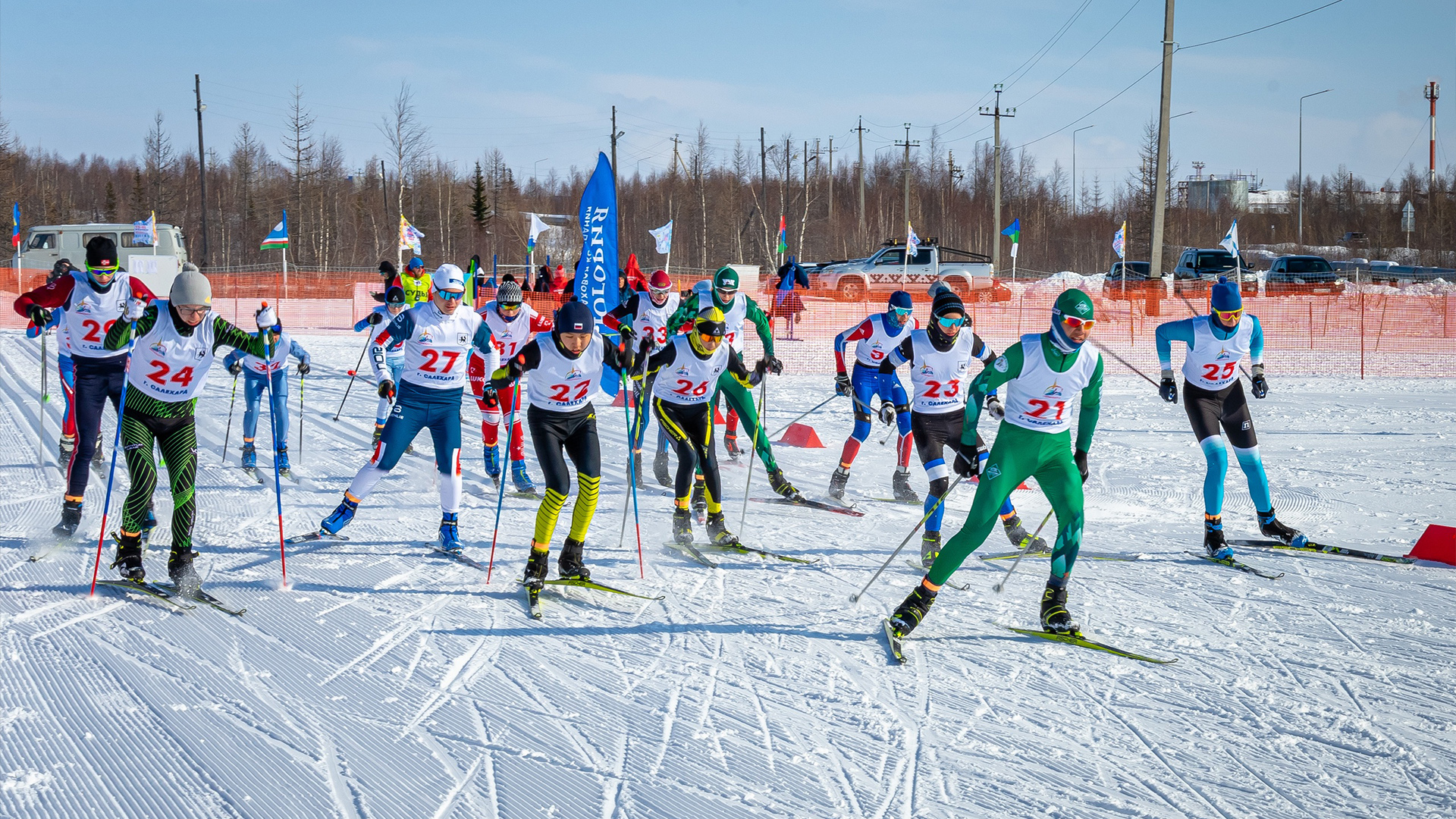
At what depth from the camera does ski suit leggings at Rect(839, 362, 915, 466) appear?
27.0ft

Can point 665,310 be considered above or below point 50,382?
above

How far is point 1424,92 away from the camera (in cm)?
6166

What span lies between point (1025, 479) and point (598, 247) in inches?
304

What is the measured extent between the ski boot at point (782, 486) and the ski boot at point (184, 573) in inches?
176

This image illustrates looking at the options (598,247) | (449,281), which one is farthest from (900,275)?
Result: (449,281)

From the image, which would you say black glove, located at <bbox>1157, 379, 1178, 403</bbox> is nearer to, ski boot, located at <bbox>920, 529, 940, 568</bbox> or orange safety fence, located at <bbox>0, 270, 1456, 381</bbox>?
ski boot, located at <bbox>920, 529, 940, 568</bbox>

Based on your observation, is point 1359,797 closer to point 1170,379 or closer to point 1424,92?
point 1170,379

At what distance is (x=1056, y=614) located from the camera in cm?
520

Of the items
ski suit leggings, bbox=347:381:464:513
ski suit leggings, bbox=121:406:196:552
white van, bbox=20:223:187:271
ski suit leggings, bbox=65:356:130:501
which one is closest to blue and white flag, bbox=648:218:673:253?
ski suit leggings, bbox=65:356:130:501

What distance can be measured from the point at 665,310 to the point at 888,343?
8.07 feet

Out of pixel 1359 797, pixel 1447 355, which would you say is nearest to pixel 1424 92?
pixel 1447 355

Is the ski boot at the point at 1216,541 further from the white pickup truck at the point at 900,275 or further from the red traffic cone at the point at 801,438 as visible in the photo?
the white pickup truck at the point at 900,275

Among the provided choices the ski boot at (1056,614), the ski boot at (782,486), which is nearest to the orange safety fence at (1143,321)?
the ski boot at (782,486)

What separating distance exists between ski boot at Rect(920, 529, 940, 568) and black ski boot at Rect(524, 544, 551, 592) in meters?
2.52
